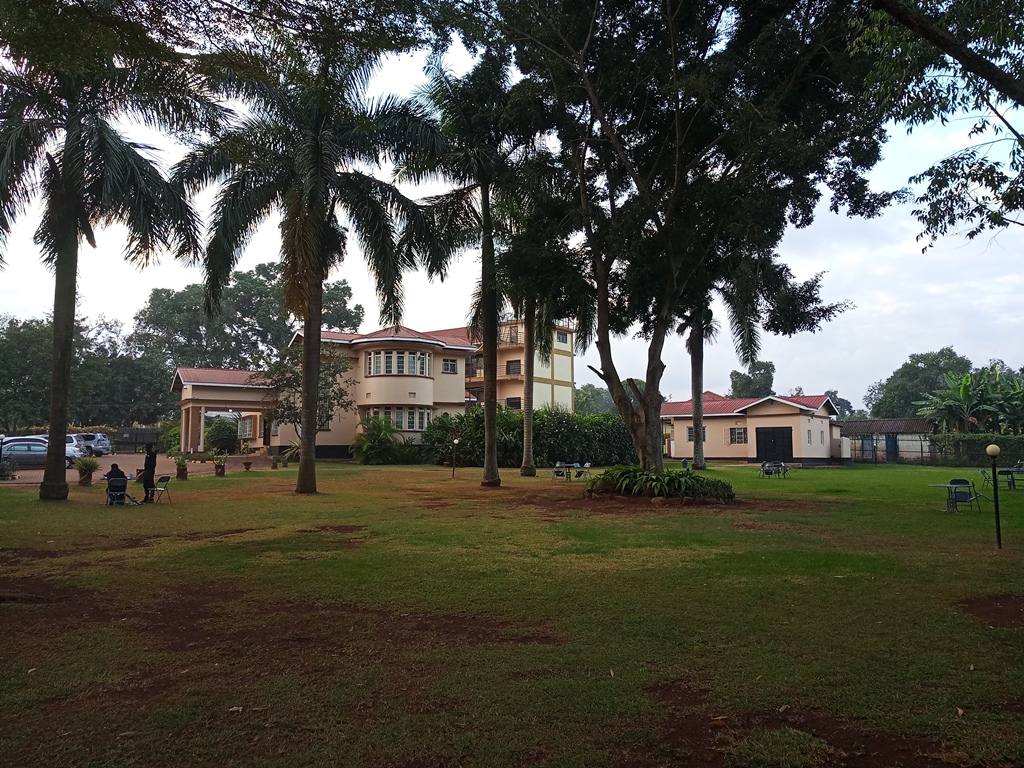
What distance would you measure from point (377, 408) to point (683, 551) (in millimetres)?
30807

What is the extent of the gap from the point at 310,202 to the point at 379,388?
71.8 ft

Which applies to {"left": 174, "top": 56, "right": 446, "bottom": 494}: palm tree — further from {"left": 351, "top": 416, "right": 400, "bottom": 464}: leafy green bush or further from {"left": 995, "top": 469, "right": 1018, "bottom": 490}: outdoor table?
{"left": 351, "top": 416, "right": 400, "bottom": 464}: leafy green bush

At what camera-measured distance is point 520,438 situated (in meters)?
34.5

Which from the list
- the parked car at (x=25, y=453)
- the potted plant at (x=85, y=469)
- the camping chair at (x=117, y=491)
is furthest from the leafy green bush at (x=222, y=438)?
the camping chair at (x=117, y=491)

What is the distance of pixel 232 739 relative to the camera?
158 inches

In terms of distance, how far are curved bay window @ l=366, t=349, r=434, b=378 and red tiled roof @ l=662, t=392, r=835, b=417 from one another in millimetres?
15568

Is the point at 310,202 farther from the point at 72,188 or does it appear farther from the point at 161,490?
the point at 161,490

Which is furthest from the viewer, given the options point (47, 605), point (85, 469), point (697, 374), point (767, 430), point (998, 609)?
point (767, 430)

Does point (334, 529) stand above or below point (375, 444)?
below

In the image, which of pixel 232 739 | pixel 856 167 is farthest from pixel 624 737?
pixel 856 167

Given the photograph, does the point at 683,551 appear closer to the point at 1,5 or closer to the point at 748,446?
the point at 1,5

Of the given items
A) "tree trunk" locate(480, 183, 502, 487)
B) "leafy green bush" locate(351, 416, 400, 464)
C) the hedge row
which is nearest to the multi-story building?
"leafy green bush" locate(351, 416, 400, 464)

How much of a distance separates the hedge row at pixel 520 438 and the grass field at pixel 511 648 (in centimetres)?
2285

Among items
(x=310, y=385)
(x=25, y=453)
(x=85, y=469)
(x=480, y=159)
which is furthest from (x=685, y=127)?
(x=25, y=453)
